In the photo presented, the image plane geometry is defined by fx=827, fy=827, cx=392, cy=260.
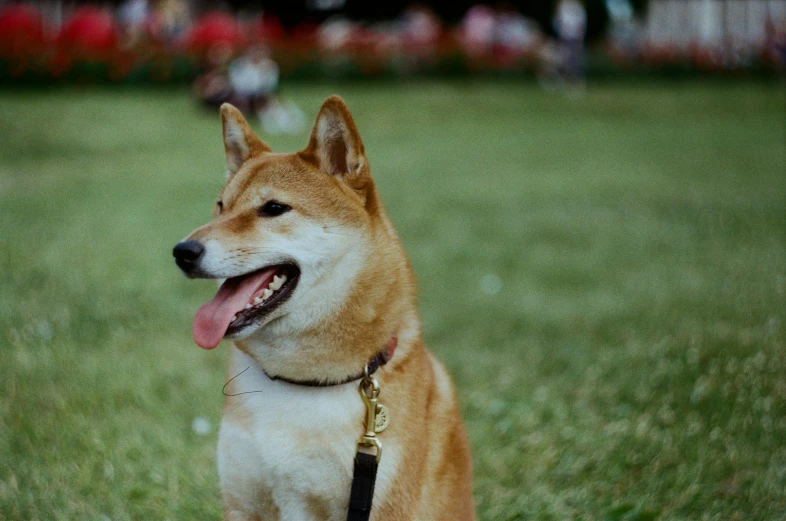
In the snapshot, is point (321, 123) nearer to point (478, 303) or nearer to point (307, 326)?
point (307, 326)

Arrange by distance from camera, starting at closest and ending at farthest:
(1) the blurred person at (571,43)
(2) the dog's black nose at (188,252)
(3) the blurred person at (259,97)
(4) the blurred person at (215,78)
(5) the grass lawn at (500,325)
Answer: (2) the dog's black nose at (188,252)
(5) the grass lawn at (500,325)
(3) the blurred person at (259,97)
(4) the blurred person at (215,78)
(1) the blurred person at (571,43)

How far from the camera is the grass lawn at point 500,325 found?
3900mm

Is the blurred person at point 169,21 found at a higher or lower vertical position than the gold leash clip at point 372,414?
higher

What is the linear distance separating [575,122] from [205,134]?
8.42 meters

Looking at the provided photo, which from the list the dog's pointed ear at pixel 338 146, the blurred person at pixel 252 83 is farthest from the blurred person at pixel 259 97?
the dog's pointed ear at pixel 338 146

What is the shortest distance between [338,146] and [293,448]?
1.08 m

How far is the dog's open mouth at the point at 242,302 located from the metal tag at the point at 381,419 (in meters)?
0.48

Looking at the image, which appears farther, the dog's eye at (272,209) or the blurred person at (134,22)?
the blurred person at (134,22)

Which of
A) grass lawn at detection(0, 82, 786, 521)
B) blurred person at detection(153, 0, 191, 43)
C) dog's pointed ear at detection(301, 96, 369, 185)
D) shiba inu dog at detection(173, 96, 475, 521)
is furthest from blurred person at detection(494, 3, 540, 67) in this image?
shiba inu dog at detection(173, 96, 475, 521)

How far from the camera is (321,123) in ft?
9.64

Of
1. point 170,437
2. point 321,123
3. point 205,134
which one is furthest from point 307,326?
point 205,134

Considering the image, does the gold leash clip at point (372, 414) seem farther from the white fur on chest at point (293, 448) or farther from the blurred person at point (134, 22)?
the blurred person at point (134, 22)

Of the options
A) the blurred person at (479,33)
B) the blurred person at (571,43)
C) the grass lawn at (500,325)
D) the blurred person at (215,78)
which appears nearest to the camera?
the grass lawn at (500,325)

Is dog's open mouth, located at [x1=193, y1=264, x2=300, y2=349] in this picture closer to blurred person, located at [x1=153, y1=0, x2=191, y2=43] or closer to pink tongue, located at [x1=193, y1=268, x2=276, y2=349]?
pink tongue, located at [x1=193, y1=268, x2=276, y2=349]
